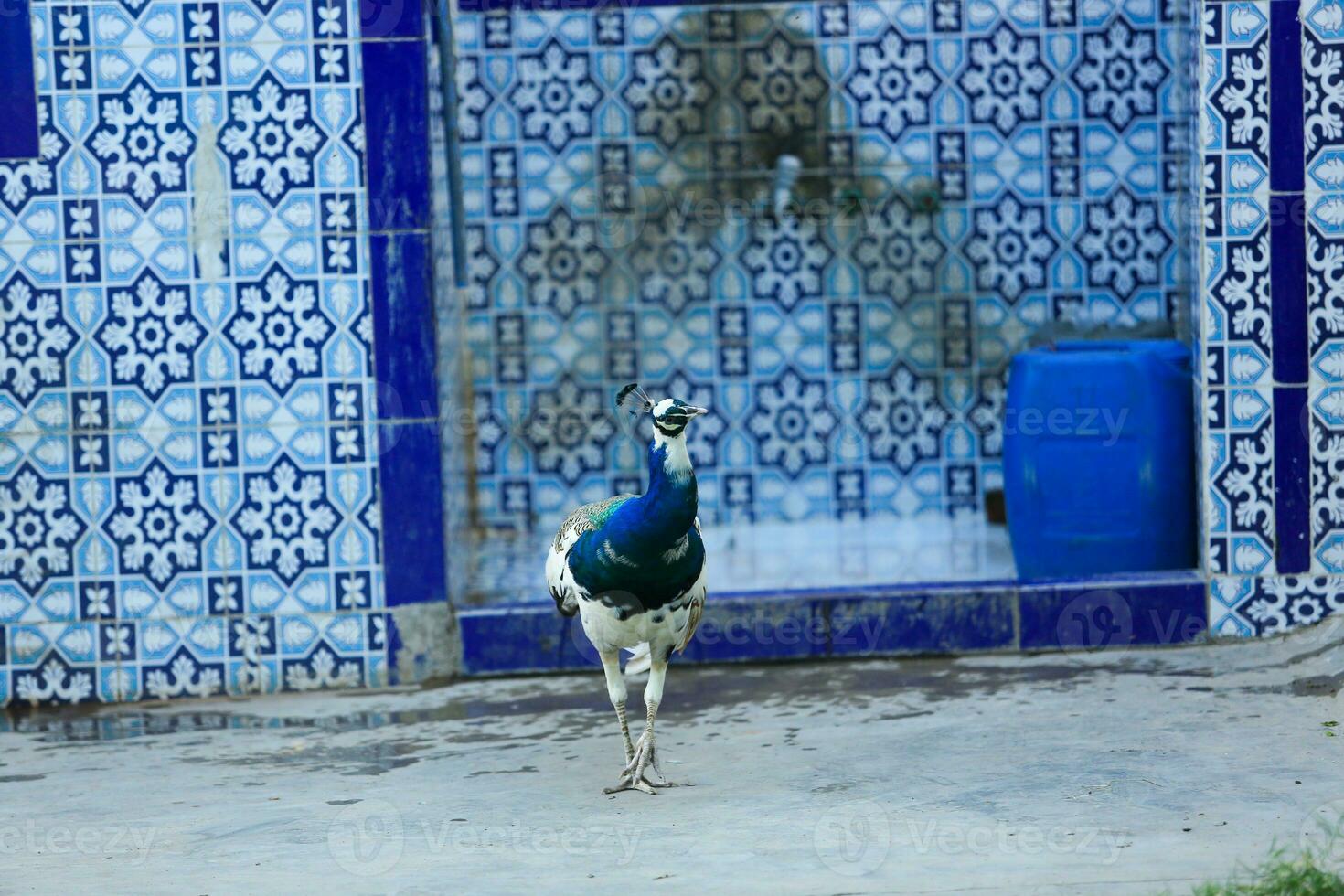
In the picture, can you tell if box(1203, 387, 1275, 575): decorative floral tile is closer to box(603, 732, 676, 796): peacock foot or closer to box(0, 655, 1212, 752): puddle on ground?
box(0, 655, 1212, 752): puddle on ground

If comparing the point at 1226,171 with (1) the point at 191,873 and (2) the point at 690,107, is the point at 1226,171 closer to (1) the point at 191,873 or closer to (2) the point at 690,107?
(2) the point at 690,107

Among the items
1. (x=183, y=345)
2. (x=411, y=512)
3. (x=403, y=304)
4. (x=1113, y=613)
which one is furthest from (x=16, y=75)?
(x=1113, y=613)

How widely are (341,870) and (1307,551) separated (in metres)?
3.69

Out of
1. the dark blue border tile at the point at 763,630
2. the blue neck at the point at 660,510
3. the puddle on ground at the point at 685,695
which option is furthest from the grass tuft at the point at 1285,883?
the dark blue border tile at the point at 763,630

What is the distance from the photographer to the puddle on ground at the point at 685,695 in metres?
5.83

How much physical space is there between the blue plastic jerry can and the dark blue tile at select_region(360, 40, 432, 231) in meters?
2.36

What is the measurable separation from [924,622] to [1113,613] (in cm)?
67

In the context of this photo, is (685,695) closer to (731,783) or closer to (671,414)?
(731,783)

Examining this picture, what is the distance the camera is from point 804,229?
8.02m

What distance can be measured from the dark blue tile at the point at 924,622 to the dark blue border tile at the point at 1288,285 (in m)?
1.27

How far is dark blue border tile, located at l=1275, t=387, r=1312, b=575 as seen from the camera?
617cm

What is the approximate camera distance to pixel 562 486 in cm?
819

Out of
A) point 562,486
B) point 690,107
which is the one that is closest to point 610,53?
point 690,107

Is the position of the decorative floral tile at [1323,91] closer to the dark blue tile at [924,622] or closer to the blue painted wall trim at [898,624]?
the blue painted wall trim at [898,624]
